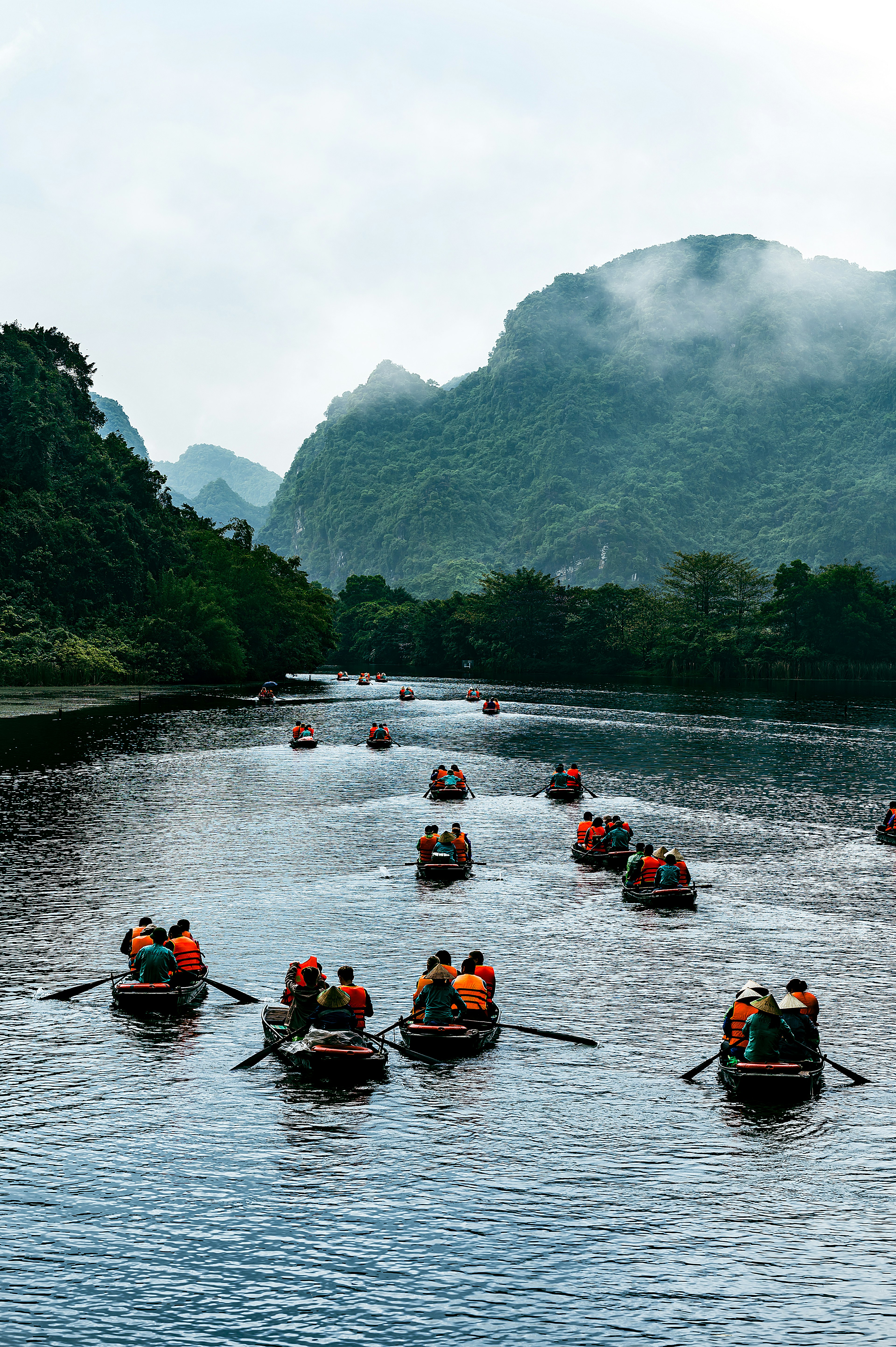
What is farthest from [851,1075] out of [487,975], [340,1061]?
[340,1061]

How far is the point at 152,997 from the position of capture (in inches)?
1125

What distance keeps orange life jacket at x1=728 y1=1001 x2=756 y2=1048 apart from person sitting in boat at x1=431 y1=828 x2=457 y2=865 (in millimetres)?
21257

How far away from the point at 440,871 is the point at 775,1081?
23118mm

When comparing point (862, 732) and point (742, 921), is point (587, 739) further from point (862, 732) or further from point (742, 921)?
point (742, 921)

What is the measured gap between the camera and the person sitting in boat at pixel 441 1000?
2630cm

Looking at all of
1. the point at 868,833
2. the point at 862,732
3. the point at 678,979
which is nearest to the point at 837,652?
the point at 862,732

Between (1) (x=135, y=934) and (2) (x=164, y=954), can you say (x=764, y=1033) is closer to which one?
(2) (x=164, y=954)

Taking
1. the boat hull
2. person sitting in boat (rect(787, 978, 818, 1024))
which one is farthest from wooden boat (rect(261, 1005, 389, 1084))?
the boat hull

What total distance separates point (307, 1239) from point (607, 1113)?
7.41 m

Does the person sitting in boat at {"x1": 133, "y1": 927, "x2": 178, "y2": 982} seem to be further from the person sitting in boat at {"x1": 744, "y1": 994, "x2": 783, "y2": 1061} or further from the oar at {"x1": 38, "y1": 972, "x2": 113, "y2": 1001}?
the person sitting in boat at {"x1": 744, "y1": 994, "x2": 783, "y2": 1061}

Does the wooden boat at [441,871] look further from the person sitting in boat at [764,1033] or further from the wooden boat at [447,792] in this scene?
the person sitting in boat at [764,1033]

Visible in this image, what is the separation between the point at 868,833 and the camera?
→ 181ft

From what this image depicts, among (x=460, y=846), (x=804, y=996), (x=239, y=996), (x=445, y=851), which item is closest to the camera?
(x=804, y=996)

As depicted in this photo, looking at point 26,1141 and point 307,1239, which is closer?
point 307,1239
